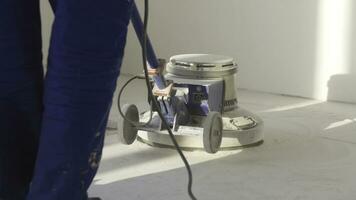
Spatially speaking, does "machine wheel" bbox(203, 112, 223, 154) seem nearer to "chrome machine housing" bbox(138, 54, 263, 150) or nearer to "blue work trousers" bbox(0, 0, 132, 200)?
"chrome machine housing" bbox(138, 54, 263, 150)

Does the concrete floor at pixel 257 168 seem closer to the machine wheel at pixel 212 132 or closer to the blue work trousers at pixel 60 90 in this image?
the machine wheel at pixel 212 132

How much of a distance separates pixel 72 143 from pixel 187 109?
950 mm

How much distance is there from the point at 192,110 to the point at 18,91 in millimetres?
923

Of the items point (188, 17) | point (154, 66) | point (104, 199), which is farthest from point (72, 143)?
point (188, 17)

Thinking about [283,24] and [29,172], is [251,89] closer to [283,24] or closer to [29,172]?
[283,24]

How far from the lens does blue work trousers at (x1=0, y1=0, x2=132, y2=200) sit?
830 mm

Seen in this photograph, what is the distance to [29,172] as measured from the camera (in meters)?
0.97

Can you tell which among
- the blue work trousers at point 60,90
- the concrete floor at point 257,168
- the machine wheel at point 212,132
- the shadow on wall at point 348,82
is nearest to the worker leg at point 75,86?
the blue work trousers at point 60,90

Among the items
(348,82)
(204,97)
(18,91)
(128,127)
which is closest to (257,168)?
(204,97)

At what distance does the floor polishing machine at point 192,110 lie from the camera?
67.4 inches

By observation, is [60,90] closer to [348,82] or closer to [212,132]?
[212,132]

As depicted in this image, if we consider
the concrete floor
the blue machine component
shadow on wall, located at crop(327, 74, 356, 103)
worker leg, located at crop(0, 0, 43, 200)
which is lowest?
the concrete floor

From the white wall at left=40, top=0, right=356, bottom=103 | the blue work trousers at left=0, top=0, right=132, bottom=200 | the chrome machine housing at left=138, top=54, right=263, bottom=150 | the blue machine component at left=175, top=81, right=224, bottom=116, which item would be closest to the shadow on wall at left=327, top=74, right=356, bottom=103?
the white wall at left=40, top=0, right=356, bottom=103

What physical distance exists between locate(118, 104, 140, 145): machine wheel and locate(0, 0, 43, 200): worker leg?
771 millimetres
